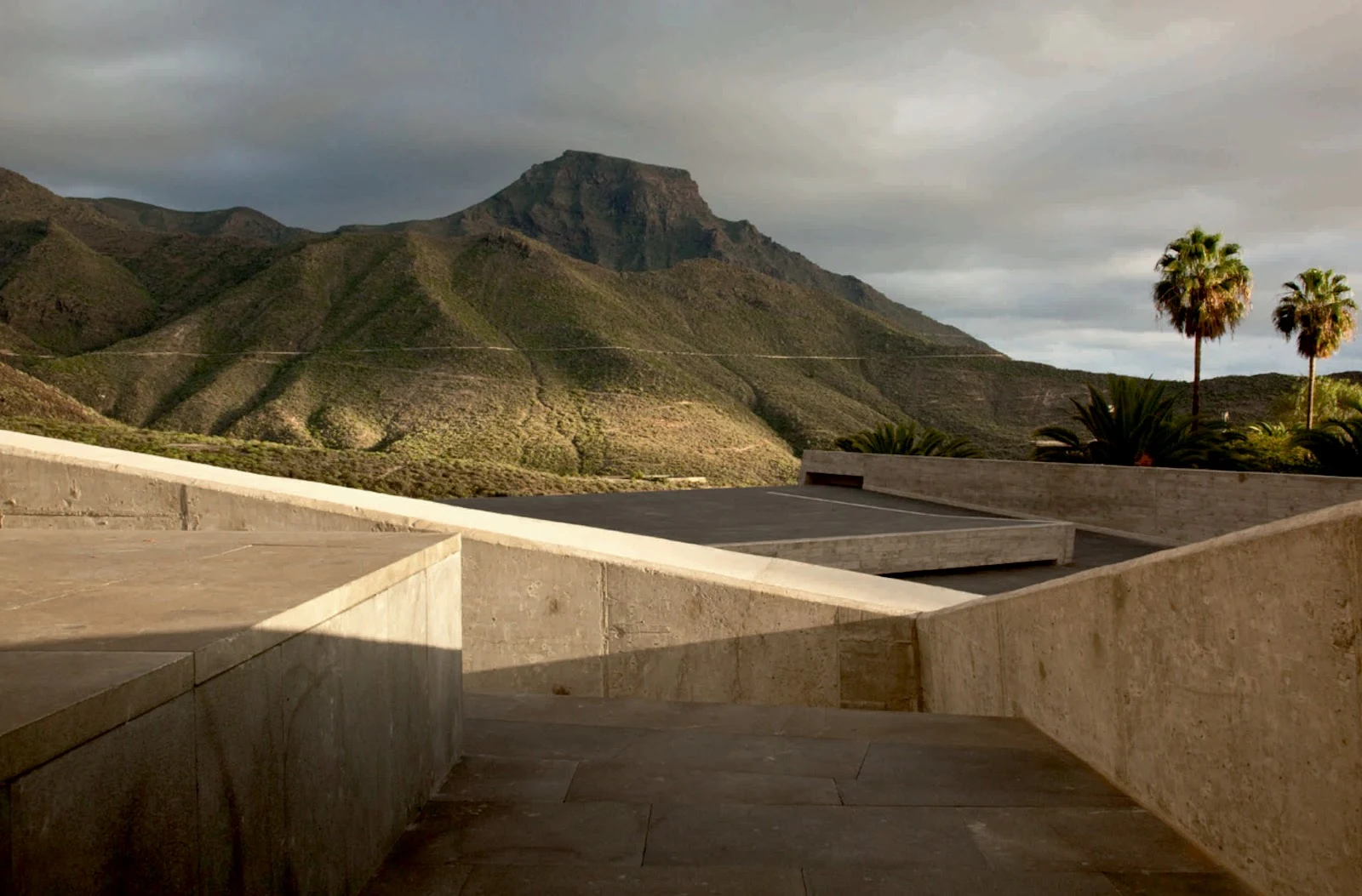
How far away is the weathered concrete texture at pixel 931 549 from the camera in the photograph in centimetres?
1047

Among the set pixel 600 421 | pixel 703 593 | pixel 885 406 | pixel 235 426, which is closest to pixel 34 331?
pixel 235 426

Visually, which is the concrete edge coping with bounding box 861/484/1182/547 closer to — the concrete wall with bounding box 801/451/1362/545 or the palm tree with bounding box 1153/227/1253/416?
the concrete wall with bounding box 801/451/1362/545

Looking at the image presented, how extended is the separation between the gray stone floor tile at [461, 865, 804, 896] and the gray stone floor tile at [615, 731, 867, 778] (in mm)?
889

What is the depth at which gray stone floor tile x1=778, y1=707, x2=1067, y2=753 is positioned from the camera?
3.60 m

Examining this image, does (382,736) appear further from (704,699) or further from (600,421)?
(600,421)

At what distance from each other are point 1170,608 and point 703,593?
2550 millimetres

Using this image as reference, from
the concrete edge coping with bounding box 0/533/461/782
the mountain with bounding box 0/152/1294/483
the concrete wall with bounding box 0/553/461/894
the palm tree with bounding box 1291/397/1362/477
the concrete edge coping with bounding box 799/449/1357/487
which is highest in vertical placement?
the mountain with bounding box 0/152/1294/483

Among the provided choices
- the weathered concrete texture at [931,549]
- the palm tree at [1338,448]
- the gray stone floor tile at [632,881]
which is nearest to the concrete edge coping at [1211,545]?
the gray stone floor tile at [632,881]

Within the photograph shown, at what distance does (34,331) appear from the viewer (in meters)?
49.2

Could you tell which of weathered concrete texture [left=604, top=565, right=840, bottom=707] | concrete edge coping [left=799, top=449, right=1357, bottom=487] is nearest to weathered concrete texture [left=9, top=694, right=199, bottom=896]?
weathered concrete texture [left=604, top=565, right=840, bottom=707]

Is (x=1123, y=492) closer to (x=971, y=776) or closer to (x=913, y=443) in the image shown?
(x=913, y=443)

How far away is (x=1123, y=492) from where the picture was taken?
13.7 metres

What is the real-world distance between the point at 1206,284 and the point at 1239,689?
27664mm

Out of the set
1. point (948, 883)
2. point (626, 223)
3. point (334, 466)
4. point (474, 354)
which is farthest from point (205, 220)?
point (948, 883)
